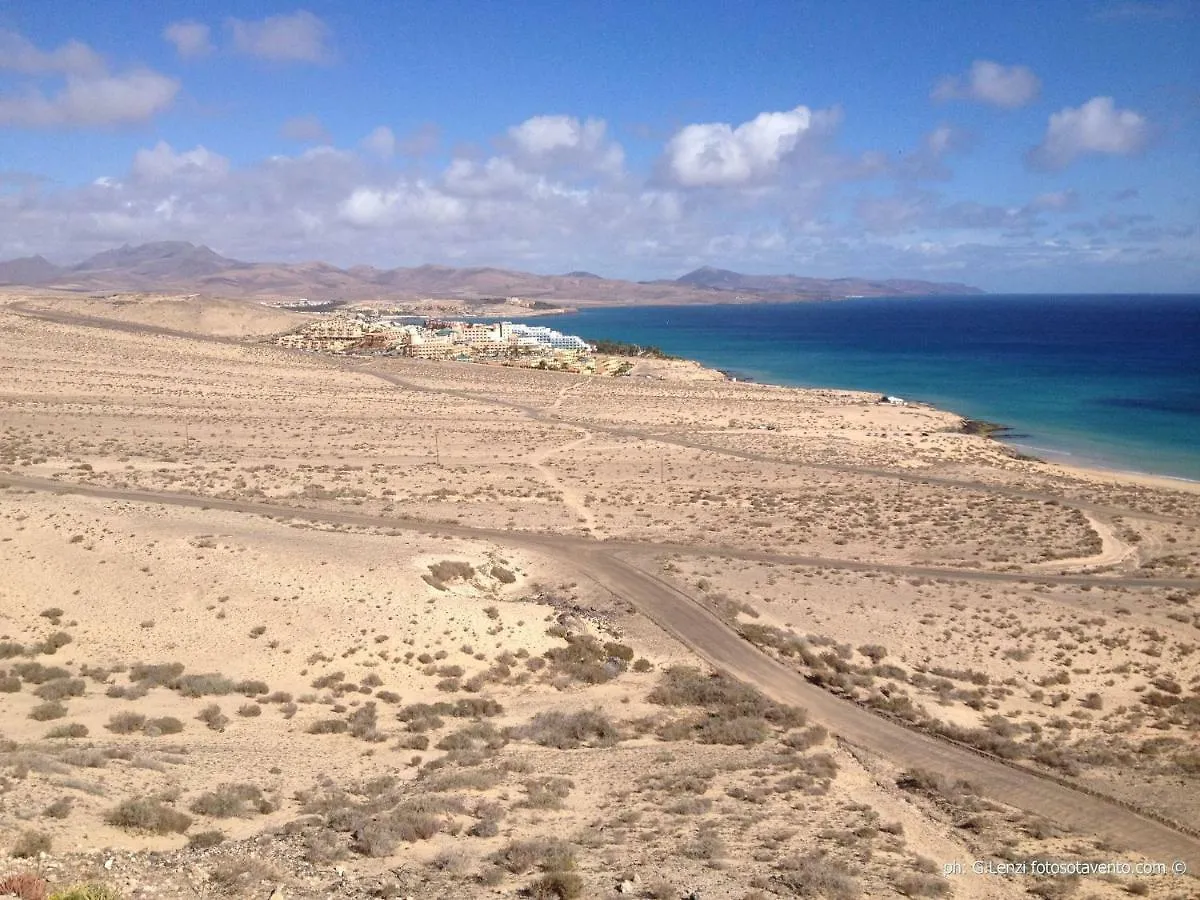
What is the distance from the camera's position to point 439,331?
130 m

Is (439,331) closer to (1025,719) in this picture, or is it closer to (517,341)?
(517,341)

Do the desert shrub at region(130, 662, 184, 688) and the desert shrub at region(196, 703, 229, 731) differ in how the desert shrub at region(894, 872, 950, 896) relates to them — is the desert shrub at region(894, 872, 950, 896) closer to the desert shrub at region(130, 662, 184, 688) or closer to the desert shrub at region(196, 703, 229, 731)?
the desert shrub at region(196, 703, 229, 731)

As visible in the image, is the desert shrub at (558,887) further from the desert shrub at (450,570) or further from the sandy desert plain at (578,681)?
the desert shrub at (450,570)

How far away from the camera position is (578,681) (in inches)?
797

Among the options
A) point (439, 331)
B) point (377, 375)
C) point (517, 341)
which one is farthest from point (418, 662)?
point (439, 331)

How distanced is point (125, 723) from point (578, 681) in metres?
9.42

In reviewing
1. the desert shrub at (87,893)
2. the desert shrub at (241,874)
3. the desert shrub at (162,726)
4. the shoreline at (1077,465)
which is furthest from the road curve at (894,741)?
the shoreline at (1077,465)

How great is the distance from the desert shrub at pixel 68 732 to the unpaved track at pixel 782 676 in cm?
1357

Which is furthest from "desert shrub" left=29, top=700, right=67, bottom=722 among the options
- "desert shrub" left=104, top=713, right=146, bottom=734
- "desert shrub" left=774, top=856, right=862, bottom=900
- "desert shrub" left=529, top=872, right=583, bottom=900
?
"desert shrub" left=774, top=856, right=862, bottom=900

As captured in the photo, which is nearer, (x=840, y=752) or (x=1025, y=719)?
(x=840, y=752)

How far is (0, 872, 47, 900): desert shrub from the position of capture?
9.00 metres

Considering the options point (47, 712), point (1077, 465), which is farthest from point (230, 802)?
point (1077, 465)

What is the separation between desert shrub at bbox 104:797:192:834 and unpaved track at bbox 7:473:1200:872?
12400mm

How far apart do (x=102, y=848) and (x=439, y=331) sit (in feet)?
403
